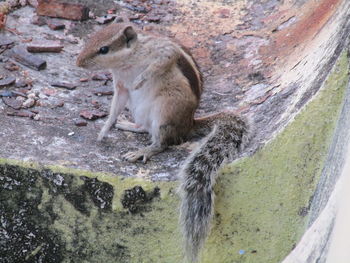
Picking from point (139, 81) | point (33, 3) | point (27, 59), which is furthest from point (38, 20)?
point (139, 81)

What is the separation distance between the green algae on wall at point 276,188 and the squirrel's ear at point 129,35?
1.05 meters

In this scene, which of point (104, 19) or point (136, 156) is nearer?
point (136, 156)

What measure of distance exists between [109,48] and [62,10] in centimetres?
173

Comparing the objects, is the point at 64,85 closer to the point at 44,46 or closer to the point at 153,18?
the point at 44,46

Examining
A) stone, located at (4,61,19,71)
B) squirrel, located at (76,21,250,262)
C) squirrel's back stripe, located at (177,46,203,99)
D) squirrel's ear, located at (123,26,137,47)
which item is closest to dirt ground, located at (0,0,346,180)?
stone, located at (4,61,19,71)

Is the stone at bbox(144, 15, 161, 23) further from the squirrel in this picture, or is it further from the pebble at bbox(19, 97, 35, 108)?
the pebble at bbox(19, 97, 35, 108)

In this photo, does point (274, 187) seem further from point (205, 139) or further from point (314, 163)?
Answer: point (205, 139)

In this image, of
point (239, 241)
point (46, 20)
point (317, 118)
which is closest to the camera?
point (317, 118)

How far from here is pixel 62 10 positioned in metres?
5.91

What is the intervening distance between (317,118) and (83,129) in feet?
5.14

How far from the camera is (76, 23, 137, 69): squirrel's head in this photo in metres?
4.29

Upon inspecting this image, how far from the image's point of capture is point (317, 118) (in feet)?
12.3

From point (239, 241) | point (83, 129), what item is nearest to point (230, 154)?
point (239, 241)

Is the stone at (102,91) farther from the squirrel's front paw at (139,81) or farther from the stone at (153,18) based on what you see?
the stone at (153,18)
